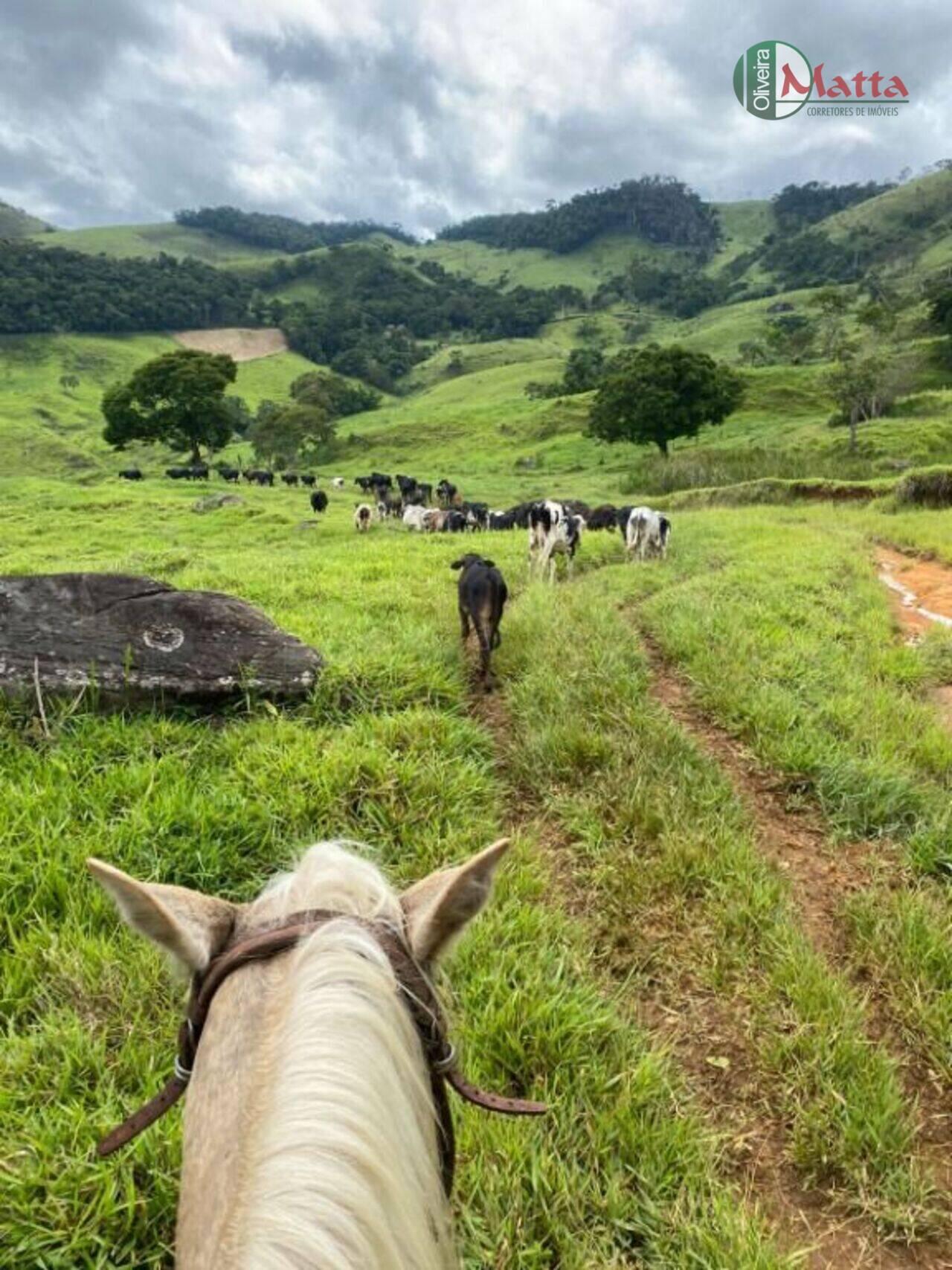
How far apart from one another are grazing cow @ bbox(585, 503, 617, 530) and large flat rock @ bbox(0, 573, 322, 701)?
1552 centimetres

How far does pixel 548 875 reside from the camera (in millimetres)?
3568

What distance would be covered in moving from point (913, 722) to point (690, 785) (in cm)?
237

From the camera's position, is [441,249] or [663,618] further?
[441,249]

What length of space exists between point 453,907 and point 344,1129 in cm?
42

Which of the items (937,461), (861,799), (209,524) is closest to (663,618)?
(861,799)

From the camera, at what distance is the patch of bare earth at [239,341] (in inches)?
3784

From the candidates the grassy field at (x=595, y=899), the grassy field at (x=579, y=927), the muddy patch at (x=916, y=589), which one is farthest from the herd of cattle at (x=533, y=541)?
the muddy patch at (x=916, y=589)

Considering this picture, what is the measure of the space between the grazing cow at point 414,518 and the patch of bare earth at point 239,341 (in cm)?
8428

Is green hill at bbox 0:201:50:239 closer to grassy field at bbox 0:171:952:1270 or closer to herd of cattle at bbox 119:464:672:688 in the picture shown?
herd of cattle at bbox 119:464:672:688

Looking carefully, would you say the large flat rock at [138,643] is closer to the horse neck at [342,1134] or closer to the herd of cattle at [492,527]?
the herd of cattle at [492,527]

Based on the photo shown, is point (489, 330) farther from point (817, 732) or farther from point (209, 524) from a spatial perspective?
point (817, 732)

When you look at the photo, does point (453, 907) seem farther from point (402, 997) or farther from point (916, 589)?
point (916, 589)

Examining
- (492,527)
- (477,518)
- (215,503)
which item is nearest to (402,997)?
(492,527)

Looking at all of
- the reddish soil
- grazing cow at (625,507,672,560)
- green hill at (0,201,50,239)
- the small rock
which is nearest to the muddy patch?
grazing cow at (625,507,672,560)
